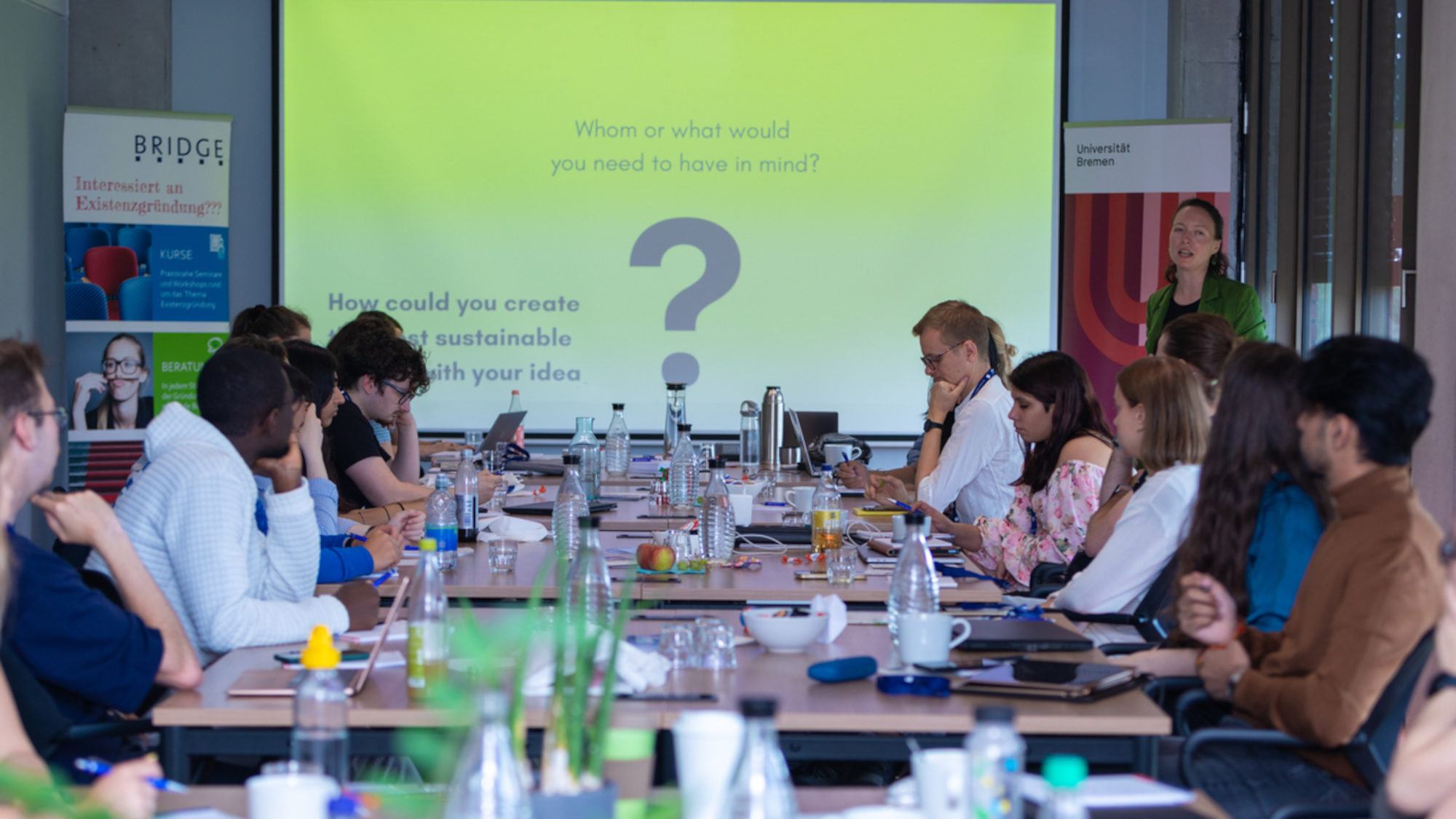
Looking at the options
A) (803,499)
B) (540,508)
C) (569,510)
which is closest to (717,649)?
(569,510)

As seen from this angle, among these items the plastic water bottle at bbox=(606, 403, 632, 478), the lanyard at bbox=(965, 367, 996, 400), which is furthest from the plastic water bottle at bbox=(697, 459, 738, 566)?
the plastic water bottle at bbox=(606, 403, 632, 478)

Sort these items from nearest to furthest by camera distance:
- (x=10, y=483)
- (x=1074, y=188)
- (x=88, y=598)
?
(x=10, y=483) → (x=88, y=598) → (x=1074, y=188)

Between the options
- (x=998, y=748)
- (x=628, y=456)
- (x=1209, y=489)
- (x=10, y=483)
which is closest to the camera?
(x=998, y=748)

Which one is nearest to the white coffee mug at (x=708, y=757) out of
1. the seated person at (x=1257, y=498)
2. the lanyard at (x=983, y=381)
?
the seated person at (x=1257, y=498)

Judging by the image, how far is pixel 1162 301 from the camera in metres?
5.23

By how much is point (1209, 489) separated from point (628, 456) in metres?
3.69

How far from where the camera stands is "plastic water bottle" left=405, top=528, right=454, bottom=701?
1.90m

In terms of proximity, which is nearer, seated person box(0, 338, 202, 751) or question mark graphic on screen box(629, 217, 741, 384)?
seated person box(0, 338, 202, 751)

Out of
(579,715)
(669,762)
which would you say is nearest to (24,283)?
(669,762)

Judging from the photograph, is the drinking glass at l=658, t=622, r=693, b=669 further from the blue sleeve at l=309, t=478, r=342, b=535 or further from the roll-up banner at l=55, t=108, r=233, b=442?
the roll-up banner at l=55, t=108, r=233, b=442

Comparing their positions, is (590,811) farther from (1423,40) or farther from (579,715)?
(1423,40)

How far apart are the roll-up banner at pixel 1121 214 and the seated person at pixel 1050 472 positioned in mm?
2873

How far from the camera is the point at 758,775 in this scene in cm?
110

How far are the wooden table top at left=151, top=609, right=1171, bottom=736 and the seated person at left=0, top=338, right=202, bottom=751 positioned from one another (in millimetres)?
77
